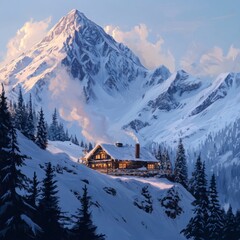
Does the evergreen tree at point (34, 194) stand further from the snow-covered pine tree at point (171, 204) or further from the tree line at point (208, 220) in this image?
the snow-covered pine tree at point (171, 204)

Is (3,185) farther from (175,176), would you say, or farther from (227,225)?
(175,176)

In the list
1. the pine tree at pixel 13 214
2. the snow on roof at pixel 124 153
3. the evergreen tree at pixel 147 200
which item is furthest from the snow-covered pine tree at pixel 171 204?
the pine tree at pixel 13 214

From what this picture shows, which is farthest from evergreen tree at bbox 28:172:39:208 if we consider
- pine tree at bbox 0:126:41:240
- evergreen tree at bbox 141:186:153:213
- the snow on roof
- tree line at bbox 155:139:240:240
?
the snow on roof

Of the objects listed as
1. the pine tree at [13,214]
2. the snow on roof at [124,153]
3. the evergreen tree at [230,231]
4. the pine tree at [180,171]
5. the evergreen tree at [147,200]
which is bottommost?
the evergreen tree at [230,231]

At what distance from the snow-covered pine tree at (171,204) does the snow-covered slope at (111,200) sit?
764 mm

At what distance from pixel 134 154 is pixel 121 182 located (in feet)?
72.6

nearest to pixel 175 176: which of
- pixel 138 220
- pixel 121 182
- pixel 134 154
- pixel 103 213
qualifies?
pixel 134 154

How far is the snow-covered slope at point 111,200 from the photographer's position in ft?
186

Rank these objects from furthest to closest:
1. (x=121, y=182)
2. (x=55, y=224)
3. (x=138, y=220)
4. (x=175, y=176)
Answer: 1. (x=175, y=176)
2. (x=121, y=182)
3. (x=138, y=220)
4. (x=55, y=224)

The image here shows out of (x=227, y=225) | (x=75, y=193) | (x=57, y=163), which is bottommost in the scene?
(x=227, y=225)

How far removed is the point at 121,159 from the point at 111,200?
3331cm

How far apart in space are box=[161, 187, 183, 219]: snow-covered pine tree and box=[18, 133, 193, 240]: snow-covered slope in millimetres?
764

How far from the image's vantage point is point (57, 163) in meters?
67.8

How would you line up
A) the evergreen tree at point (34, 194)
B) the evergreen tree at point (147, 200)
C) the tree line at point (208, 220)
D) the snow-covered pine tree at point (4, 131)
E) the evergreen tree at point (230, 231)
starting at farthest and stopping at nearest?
1. the evergreen tree at point (147, 200)
2. the evergreen tree at point (230, 231)
3. the tree line at point (208, 220)
4. the evergreen tree at point (34, 194)
5. the snow-covered pine tree at point (4, 131)
